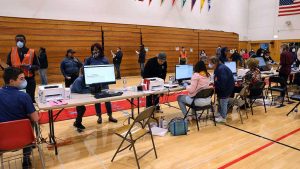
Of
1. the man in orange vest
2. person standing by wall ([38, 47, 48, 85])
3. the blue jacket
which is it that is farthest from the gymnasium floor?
person standing by wall ([38, 47, 48, 85])

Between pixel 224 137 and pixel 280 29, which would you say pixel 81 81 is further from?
pixel 280 29

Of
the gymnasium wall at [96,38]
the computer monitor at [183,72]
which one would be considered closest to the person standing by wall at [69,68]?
the computer monitor at [183,72]

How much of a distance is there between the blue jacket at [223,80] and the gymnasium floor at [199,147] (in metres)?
0.69

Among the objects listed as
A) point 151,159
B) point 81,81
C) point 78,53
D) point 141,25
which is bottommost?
point 151,159

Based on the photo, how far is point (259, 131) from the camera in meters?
4.35

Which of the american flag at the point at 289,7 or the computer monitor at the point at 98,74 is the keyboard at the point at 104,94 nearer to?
the computer monitor at the point at 98,74

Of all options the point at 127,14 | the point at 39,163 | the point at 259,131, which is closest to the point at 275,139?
the point at 259,131

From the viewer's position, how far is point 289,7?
1584cm

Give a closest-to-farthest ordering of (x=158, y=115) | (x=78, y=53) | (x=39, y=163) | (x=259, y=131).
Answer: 1. (x=39, y=163)
2. (x=259, y=131)
3. (x=158, y=115)
4. (x=78, y=53)

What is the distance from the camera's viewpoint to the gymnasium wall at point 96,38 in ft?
31.0

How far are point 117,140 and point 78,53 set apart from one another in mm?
7897

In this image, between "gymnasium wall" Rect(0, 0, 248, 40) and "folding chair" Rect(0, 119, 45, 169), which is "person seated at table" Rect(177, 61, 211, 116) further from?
"gymnasium wall" Rect(0, 0, 248, 40)

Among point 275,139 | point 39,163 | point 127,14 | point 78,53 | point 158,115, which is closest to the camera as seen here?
point 39,163

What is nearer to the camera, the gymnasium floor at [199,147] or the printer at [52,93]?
the gymnasium floor at [199,147]
